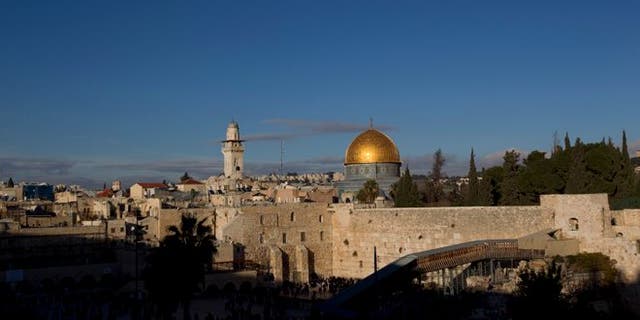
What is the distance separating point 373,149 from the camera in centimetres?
4391

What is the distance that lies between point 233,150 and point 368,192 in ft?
96.6

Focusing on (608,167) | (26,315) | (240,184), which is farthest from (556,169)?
(240,184)

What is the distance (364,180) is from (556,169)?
14208 millimetres

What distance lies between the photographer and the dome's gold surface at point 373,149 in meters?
43.8

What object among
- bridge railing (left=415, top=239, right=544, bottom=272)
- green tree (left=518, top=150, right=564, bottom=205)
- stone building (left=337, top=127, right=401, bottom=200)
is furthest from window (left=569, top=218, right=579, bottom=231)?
stone building (left=337, top=127, right=401, bottom=200)

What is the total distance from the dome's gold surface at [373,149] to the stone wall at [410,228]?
992 centimetres

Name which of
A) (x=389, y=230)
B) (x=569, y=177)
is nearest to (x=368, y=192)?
(x=389, y=230)

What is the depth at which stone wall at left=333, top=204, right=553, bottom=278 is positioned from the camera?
28.2m

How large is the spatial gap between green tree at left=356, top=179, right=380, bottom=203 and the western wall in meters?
5.11

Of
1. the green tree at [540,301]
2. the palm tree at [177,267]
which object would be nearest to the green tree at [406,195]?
the palm tree at [177,267]

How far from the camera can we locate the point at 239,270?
98.2 feet

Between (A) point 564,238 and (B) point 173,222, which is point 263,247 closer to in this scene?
(B) point 173,222

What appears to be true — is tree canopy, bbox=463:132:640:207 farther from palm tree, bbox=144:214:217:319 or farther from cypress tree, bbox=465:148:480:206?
palm tree, bbox=144:214:217:319

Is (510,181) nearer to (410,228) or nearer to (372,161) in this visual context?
(410,228)
